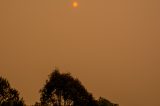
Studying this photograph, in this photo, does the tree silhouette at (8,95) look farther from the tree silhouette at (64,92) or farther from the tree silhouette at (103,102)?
the tree silhouette at (103,102)

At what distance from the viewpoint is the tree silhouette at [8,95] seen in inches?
3481

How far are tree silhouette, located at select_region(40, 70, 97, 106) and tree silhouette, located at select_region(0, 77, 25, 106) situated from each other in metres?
8.48

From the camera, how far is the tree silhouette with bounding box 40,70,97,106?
85188 millimetres

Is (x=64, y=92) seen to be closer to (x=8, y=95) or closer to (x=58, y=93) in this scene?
(x=58, y=93)

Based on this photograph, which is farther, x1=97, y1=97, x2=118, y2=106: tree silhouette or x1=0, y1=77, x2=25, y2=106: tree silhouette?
x1=97, y1=97, x2=118, y2=106: tree silhouette

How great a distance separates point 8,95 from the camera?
90938mm

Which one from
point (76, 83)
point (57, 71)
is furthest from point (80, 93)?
point (57, 71)

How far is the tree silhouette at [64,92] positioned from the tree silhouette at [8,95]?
27.8 ft

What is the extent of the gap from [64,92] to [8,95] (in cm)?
1844

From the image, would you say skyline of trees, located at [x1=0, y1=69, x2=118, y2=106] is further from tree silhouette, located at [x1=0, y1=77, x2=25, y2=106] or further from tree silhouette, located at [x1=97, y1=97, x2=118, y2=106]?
tree silhouette, located at [x1=97, y1=97, x2=118, y2=106]

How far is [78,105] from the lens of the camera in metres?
85.4

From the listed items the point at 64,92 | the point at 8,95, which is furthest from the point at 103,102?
the point at 8,95

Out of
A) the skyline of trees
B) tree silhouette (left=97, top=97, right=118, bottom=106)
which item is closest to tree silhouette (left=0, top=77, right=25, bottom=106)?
the skyline of trees

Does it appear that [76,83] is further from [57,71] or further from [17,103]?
[17,103]
